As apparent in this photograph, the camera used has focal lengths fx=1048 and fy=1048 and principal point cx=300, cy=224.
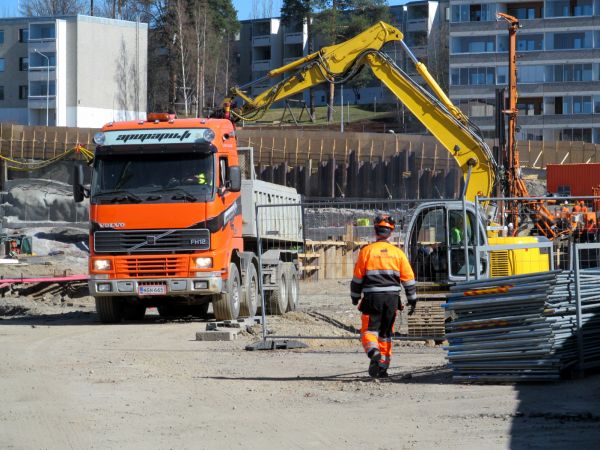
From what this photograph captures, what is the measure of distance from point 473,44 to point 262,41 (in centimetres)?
3509

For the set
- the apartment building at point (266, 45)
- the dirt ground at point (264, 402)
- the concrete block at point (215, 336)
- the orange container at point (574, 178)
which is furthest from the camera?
the apartment building at point (266, 45)

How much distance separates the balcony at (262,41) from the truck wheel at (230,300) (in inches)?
3606

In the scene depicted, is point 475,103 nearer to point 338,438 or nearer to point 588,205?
point 588,205

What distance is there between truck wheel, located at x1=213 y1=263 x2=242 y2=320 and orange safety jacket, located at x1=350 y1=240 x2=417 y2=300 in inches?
312

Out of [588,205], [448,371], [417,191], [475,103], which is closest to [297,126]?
[475,103]

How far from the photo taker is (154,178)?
19.0 metres

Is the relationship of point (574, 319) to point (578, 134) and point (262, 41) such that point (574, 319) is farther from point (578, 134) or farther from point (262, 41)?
point (262, 41)

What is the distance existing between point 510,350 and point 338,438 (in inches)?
129

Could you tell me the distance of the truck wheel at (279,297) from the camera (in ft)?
71.1

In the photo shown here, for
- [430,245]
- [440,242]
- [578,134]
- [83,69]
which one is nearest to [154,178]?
[430,245]

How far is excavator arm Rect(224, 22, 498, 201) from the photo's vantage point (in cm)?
2406

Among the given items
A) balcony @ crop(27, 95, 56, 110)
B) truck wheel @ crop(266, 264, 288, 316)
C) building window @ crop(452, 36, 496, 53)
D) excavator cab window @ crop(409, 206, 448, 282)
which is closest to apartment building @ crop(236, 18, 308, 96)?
building window @ crop(452, 36, 496, 53)

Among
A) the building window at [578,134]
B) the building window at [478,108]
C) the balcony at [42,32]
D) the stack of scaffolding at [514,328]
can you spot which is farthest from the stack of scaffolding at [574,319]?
the balcony at [42,32]

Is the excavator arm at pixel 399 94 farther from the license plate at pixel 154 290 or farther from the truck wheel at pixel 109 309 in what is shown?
the license plate at pixel 154 290
